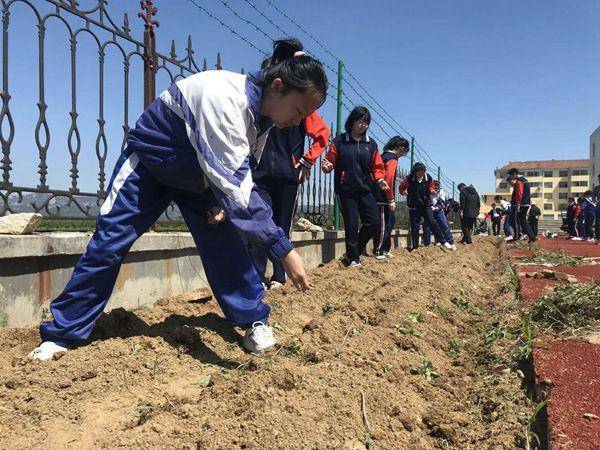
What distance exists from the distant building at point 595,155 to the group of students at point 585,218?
125 ft

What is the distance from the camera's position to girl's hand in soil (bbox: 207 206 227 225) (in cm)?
225

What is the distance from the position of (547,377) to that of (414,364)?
0.58 m

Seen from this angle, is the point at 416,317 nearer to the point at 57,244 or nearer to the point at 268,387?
the point at 268,387

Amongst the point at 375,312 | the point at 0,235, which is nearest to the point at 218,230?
the point at 0,235

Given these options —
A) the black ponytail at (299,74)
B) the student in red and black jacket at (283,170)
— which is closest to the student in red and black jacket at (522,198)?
the student in red and black jacket at (283,170)

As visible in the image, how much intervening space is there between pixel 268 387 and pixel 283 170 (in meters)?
2.32

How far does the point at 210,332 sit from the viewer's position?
2547mm

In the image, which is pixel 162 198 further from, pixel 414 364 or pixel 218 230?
pixel 414 364

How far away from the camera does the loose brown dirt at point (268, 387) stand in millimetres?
1505

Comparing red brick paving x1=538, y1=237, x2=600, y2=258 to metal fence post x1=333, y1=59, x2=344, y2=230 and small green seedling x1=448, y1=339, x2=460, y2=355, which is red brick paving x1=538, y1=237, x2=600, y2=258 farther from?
small green seedling x1=448, y1=339, x2=460, y2=355

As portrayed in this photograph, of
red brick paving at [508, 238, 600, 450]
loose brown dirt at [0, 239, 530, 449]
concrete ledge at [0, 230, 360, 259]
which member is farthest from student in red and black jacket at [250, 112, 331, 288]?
red brick paving at [508, 238, 600, 450]

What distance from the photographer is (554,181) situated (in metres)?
78.1

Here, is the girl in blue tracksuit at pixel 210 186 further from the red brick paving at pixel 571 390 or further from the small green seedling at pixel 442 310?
the small green seedling at pixel 442 310

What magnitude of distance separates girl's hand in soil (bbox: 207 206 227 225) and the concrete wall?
875 mm
